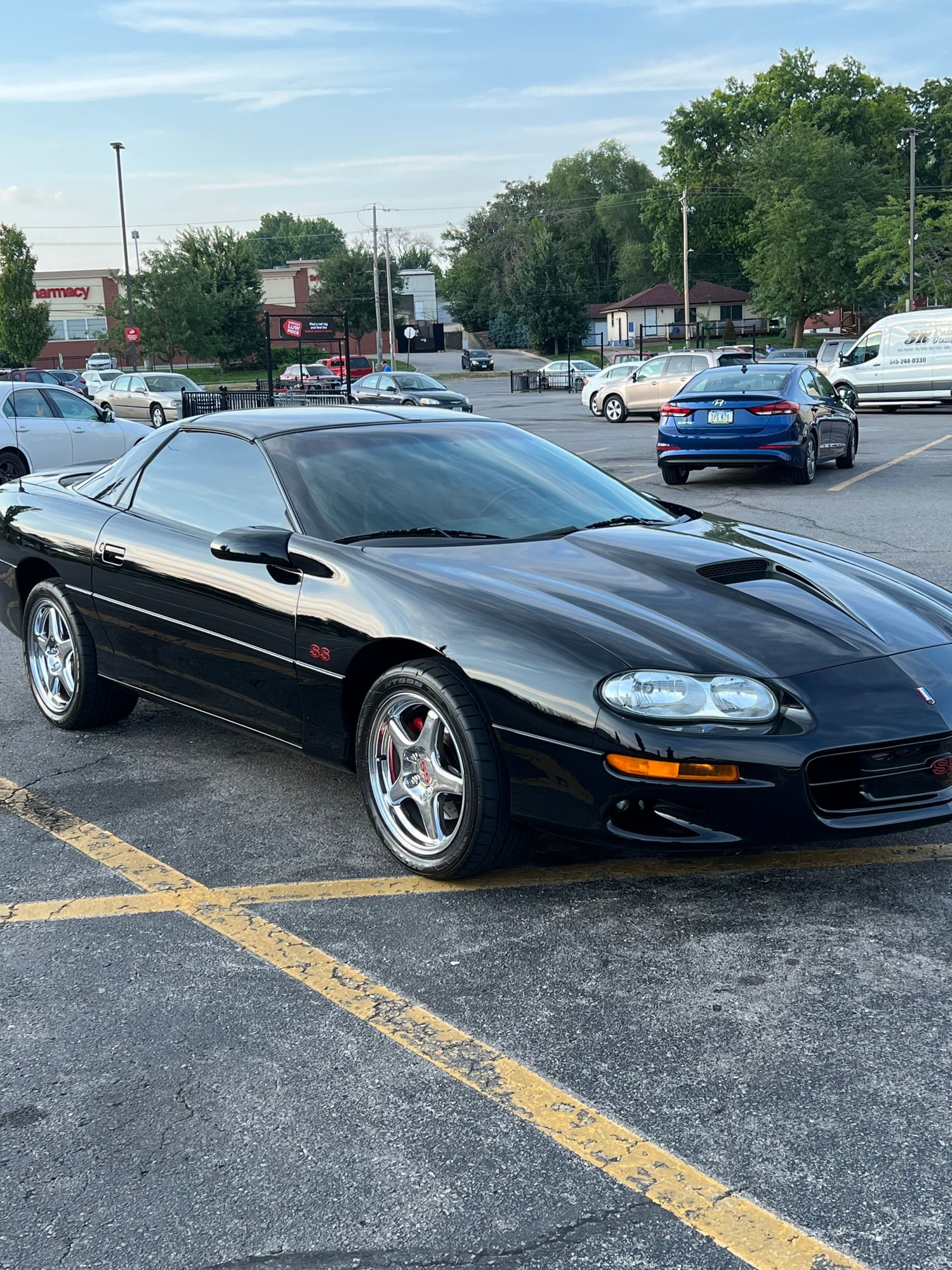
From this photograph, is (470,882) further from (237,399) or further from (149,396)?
(149,396)

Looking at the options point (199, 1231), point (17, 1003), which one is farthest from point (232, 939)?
point (199, 1231)

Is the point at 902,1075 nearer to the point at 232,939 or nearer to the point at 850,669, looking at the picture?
the point at 850,669

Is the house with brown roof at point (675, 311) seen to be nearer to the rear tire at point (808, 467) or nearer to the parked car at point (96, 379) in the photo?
the parked car at point (96, 379)

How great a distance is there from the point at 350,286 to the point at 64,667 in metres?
77.9

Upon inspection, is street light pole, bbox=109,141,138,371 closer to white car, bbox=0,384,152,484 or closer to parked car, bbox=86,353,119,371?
parked car, bbox=86,353,119,371

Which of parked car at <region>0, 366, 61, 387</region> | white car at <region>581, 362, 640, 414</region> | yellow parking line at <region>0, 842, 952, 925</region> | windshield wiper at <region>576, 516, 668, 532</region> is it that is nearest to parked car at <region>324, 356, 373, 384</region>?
parked car at <region>0, 366, 61, 387</region>

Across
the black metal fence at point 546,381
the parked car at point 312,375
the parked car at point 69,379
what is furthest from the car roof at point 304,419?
the black metal fence at point 546,381

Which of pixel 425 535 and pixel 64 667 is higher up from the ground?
pixel 425 535

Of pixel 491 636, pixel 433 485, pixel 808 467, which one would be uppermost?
pixel 433 485

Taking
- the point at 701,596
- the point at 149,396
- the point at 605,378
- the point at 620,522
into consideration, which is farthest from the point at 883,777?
the point at 149,396

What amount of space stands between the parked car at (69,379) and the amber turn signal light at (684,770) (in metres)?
44.0

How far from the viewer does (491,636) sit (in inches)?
141

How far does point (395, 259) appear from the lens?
371 ft

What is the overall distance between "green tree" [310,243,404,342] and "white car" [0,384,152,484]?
65.2 meters
